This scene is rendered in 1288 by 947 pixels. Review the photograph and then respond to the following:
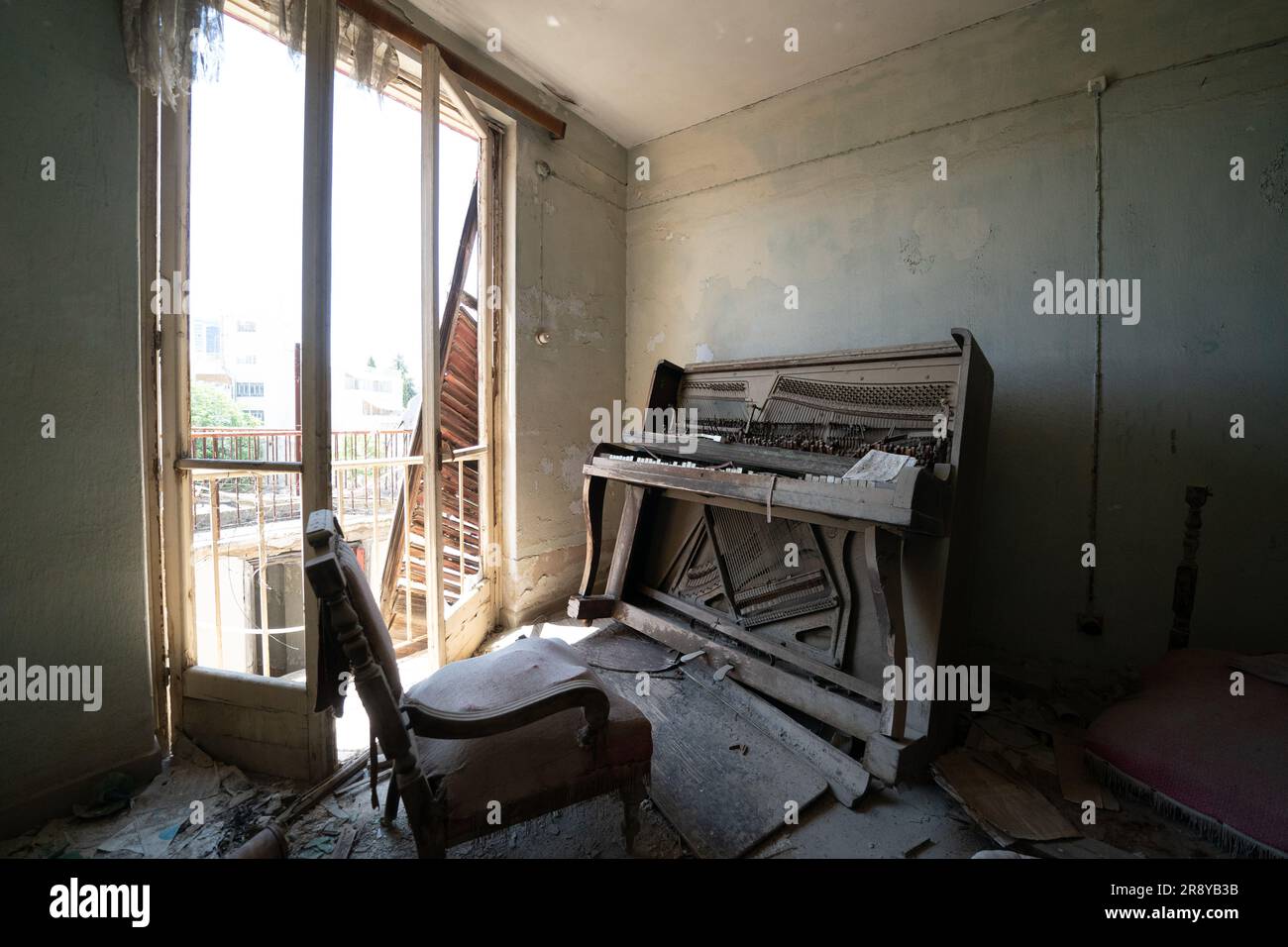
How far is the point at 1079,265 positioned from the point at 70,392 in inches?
161

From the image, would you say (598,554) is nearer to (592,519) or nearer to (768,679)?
(592,519)

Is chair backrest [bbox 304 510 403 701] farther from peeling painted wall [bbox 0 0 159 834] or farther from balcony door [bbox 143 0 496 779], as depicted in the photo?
peeling painted wall [bbox 0 0 159 834]

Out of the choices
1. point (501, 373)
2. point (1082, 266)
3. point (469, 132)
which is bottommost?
point (501, 373)

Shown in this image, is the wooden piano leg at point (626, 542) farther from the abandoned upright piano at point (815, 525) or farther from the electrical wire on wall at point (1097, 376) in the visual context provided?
the electrical wire on wall at point (1097, 376)

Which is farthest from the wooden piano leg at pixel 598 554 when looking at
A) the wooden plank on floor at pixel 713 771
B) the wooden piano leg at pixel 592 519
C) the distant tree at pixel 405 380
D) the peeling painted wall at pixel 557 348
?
the distant tree at pixel 405 380

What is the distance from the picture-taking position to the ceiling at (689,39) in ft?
8.81

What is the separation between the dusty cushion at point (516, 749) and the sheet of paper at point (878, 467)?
110cm

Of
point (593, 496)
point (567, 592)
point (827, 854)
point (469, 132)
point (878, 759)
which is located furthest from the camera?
point (567, 592)

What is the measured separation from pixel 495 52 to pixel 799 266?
2181mm

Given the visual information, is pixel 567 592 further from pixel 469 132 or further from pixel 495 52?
pixel 495 52

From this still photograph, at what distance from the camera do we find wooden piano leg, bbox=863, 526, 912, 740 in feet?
6.05

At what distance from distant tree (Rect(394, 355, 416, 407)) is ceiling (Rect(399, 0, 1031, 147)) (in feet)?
6.45
